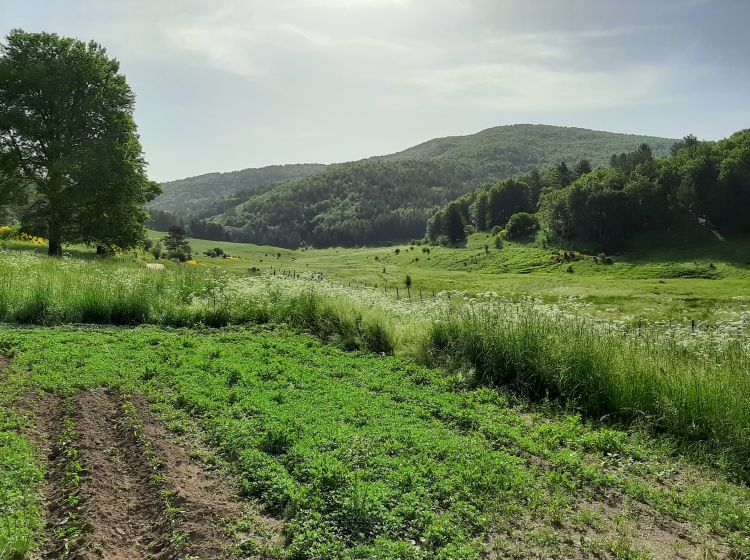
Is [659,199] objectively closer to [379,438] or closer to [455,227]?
[455,227]

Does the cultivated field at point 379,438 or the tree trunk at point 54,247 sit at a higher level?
the tree trunk at point 54,247

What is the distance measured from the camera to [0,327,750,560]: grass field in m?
4.68

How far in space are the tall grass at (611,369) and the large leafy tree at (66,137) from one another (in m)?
27.4

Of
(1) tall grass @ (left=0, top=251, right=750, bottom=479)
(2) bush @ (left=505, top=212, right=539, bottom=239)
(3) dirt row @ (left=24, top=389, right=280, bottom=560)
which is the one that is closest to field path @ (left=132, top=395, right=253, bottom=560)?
(3) dirt row @ (left=24, top=389, right=280, bottom=560)

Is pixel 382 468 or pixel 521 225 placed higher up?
pixel 521 225

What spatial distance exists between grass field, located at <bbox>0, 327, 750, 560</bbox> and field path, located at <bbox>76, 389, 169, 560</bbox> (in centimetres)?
5

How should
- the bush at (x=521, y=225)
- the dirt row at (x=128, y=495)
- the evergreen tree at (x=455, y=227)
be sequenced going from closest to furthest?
1. the dirt row at (x=128, y=495)
2. the bush at (x=521, y=225)
3. the evergreen tree at (x=455, y=227)

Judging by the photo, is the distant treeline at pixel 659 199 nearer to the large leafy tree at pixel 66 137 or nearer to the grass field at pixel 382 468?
the large leafy tree at pixel 66 137

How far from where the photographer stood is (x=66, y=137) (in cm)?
2994

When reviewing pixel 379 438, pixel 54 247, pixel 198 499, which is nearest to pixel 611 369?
pixel 379 438

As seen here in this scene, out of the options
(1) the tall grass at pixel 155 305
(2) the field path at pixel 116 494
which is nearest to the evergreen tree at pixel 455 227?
(1) the tall grass at pixel 155 305

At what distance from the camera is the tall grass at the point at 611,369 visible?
736cm

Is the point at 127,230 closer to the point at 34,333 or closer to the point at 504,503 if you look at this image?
the point at 34,333

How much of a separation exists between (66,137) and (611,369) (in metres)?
33.5
